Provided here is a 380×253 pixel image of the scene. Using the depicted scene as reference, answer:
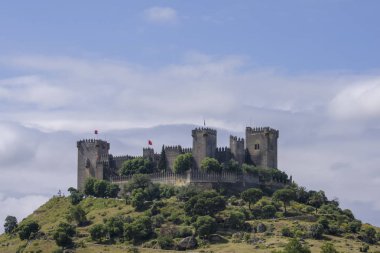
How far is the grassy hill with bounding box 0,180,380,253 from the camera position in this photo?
173 m

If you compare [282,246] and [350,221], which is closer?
[282,246]

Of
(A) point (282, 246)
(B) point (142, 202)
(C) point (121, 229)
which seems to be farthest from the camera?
(B) point (142, 202)

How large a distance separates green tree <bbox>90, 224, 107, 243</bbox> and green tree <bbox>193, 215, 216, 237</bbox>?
649 inches

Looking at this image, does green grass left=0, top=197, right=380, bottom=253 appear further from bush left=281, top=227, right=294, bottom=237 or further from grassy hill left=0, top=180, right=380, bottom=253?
bush left=281, top=227, right=294, bottom=237

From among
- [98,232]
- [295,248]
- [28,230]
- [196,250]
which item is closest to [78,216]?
[28,230]

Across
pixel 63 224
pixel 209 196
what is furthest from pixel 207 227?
pixel 63 224

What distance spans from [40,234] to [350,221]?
56029mm

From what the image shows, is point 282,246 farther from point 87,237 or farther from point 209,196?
point 87,237

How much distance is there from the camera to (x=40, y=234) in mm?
192125

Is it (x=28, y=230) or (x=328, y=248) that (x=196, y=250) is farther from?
(x=28, y=230)

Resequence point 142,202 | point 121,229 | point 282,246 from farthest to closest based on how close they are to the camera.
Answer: point 142,202 < point 121,229 < point 282,246

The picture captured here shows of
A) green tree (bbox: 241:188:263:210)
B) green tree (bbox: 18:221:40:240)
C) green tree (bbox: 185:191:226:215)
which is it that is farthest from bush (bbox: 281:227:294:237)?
green tree (bbox: 18:221:40:240)

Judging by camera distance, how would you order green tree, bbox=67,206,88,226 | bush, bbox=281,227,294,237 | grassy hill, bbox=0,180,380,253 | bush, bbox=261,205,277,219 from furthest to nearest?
green tree, bbox=67,206,88,226
bush, bbox=261,205,277,219
bush, bbox=281,227,294,237
grassy hill, bbox=0,180,380,253

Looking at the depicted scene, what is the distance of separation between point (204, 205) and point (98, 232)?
18.9 metres
